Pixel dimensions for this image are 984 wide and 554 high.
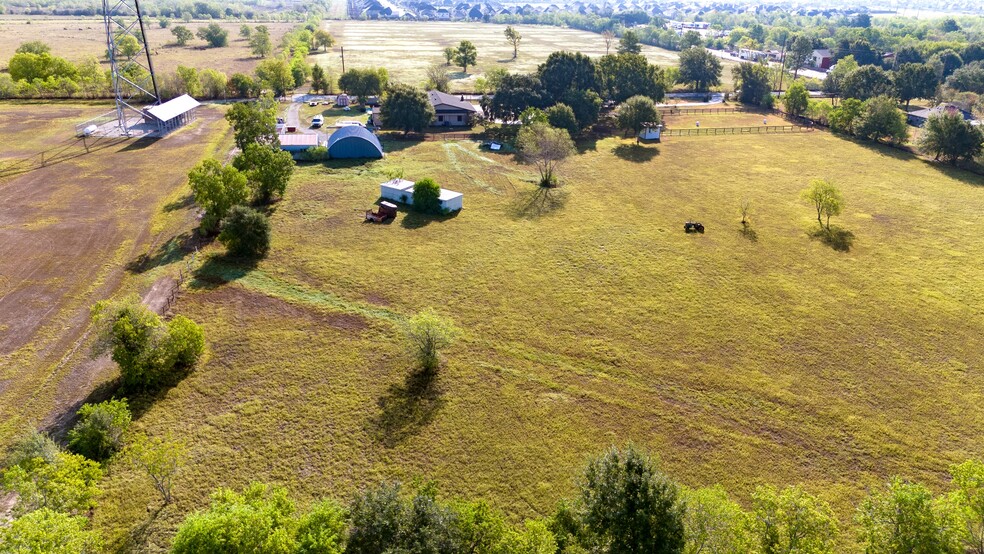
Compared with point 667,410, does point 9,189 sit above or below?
above

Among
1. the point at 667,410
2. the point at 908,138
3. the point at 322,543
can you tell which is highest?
the point at 908,138

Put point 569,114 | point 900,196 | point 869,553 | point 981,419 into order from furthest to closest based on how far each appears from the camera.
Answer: point 569,114 → point 900,196 → point 981,419 → point 869,553

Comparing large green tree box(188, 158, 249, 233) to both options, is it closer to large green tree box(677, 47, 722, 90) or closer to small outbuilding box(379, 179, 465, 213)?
small outbuilding box(379, 179, 465, 213)

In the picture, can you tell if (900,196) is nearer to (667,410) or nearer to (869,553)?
(667,410)

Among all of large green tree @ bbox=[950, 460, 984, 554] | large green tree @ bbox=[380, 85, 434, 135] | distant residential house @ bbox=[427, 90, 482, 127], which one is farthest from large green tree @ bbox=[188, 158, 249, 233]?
large green tree @ bbox=[950, 460, 984, 554]

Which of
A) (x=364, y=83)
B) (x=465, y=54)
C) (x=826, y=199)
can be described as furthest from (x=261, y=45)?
(x=826, y=199)

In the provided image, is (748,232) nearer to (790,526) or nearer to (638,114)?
(638,114)

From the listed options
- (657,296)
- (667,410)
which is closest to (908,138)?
(657,296)
